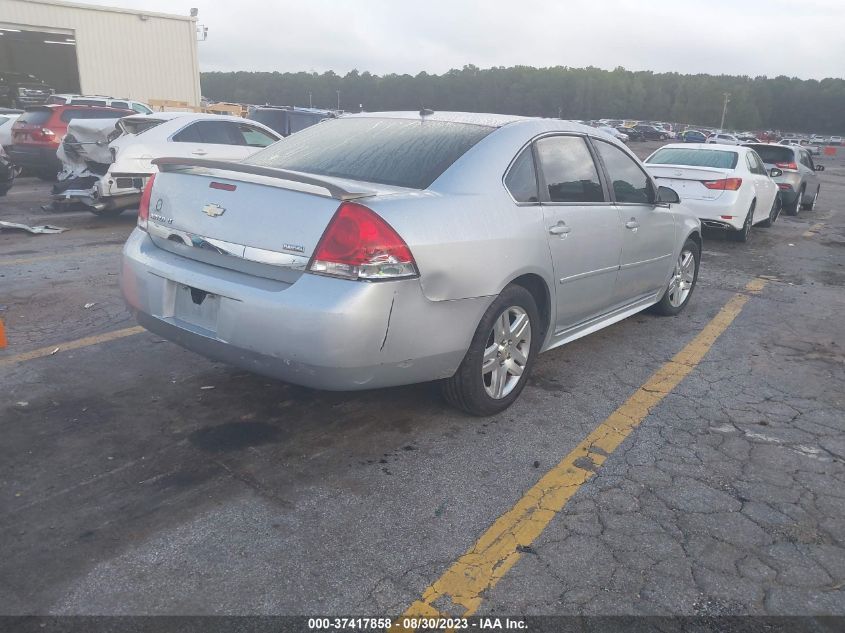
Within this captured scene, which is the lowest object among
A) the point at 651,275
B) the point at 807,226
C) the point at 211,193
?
the point at 807,226

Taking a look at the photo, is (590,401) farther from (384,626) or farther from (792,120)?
(792,120)

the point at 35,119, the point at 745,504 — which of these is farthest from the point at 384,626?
the point at 35,119

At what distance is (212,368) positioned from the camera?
4320 mm

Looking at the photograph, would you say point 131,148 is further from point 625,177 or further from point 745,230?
point 745,230

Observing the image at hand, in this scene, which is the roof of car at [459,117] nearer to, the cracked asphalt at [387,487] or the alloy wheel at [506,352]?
the alloy wheel at [506,352]

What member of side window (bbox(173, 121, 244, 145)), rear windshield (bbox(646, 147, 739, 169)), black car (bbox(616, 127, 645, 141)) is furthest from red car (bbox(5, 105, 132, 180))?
black car (bbox(616, 127, 645, 141))

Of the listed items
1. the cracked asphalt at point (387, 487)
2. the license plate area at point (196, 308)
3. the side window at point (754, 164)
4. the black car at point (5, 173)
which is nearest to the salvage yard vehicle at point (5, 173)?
the black car at point (5, 173)

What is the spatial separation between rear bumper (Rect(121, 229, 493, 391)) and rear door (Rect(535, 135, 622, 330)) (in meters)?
0.80

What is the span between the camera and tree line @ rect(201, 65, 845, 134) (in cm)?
9700

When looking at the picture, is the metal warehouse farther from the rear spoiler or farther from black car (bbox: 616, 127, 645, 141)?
black car (bbox: 616, 127, 645, 141)

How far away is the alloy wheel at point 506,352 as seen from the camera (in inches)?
146

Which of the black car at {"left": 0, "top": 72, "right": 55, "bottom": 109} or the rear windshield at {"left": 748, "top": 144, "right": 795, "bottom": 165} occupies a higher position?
the black car at {"left": 0, "top": 72, "right": 55, "bottom": 109}

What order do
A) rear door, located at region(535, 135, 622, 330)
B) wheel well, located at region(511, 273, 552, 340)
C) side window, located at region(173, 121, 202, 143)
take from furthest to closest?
1. side window, located at region(173, 121, 202, 143)
2. rear door, located at region(535, 135, 622, 330)
3. wheel well, located at region(511, 273, 552, 340)

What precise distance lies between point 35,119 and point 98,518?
14.4 metres
